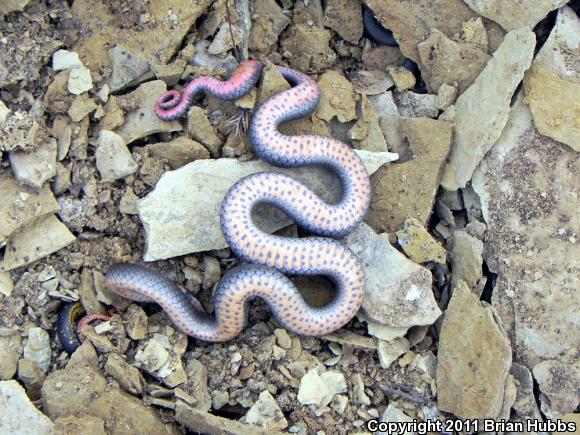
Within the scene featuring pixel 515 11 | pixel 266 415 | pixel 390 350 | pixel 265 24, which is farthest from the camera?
pixel 265 24

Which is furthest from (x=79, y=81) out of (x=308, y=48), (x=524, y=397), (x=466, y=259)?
(x=524, y=397)

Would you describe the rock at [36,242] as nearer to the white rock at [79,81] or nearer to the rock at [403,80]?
the white rock at [79,81]

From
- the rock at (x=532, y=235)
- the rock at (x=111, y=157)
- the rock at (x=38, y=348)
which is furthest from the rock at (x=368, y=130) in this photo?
the rock at (x=38, y=348)

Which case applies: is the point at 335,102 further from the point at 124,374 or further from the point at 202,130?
the point at 124,374

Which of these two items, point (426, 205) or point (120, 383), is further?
point (426, 205)

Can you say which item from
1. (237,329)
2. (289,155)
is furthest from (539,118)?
(237,329)

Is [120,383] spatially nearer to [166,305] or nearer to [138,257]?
[166,305]

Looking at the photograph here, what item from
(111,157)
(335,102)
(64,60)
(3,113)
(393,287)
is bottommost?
(393,287)
